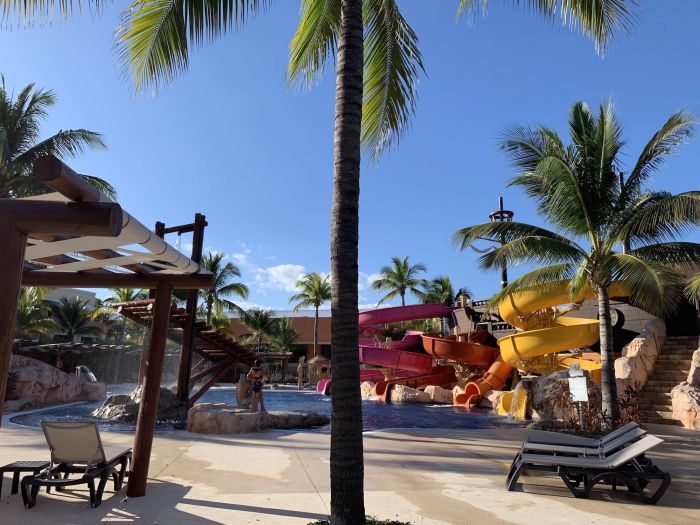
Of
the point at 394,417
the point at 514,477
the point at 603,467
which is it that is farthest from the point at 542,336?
the point at 514,477

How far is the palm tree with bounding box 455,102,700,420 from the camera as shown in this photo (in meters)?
10.4

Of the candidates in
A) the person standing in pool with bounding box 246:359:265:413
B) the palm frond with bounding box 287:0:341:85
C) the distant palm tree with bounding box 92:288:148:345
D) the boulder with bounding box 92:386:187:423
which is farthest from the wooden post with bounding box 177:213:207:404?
the distant palm tree with bounding box 92:288:148:345

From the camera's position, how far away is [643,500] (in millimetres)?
5492

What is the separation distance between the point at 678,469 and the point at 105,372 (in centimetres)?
3821

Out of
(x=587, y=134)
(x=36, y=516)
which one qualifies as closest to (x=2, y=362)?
(x=36, y=516)

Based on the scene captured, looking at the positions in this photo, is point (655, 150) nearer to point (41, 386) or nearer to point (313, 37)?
point (313, 37)

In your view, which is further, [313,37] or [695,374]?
[695,374]

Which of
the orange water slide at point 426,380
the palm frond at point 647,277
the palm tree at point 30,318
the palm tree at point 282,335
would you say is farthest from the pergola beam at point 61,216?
the palm tree at point 282,335

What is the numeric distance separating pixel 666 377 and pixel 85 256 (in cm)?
1725

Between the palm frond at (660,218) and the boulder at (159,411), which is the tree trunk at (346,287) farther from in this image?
the boulder at (159,411)

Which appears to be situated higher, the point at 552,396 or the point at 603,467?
the point at 552,396

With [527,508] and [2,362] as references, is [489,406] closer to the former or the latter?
[527,508]

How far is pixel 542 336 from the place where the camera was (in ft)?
59.2

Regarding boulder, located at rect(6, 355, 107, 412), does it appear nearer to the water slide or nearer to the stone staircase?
the water slide
